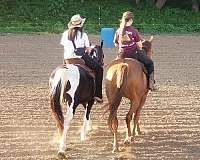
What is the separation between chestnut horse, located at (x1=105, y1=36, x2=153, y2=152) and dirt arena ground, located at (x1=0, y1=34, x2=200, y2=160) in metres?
0.53

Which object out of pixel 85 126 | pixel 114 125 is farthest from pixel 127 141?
pixel 85 126

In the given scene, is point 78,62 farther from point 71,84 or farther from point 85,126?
point 85,126

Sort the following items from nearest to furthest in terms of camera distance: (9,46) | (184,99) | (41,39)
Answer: (184,99)
(9,46)
(41,39)

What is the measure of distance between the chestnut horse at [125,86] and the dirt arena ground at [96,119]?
53cm

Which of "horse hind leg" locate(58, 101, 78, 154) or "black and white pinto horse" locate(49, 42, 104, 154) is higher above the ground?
"black and white pinto horse" locate(49, 42, 104, 154)

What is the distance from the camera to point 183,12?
115 feet

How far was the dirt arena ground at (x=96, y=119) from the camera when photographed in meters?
8.52

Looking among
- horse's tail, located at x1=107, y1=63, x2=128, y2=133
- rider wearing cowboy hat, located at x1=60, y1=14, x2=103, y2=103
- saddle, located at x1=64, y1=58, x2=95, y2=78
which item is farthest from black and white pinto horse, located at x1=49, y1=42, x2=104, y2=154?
horse's tail, located at x1=107, y1=63, x2=128, y2=133

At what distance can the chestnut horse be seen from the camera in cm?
854

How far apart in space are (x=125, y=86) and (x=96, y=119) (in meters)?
2.22

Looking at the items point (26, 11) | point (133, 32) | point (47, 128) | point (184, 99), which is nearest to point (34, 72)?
point (184, 99)

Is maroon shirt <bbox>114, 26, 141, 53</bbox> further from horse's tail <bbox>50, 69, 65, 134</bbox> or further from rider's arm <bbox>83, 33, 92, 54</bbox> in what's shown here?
horse's tail <bbox>50, 69, 65, 134</bbox>

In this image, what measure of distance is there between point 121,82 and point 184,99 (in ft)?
14.8

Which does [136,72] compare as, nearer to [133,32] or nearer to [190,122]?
[133,32]
